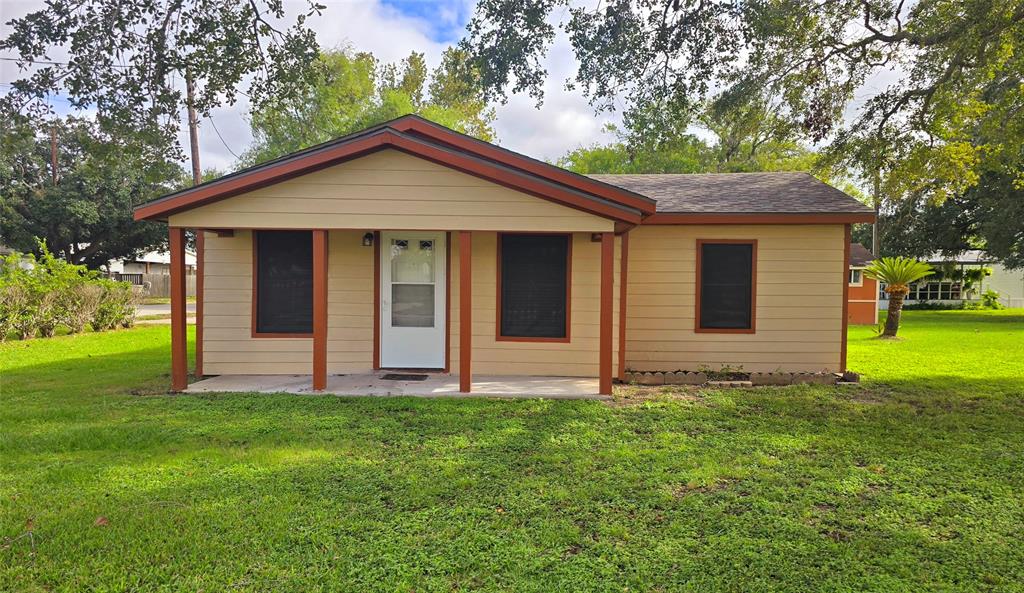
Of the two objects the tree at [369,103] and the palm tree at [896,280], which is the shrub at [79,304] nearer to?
the tree at [369,103]

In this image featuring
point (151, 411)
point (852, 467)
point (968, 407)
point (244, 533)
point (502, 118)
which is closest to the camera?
point (244, 533)

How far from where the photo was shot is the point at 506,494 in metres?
3.77

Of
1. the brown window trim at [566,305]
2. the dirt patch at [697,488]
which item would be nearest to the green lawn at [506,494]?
the dirt patch at [697,488]

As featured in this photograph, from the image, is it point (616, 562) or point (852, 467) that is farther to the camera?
point (852, 467)

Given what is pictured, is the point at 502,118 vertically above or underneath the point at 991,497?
above

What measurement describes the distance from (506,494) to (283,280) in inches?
211

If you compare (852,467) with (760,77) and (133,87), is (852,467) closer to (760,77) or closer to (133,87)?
(760,77)

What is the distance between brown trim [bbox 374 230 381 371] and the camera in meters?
7.94

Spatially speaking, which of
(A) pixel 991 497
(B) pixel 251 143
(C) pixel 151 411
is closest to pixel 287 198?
(C) pixel 151 411

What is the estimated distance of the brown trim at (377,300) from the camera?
7.94 m

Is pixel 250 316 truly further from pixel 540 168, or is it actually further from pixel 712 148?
pixel 712 148

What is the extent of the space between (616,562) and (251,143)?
109ft

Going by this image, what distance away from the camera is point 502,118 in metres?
30.9

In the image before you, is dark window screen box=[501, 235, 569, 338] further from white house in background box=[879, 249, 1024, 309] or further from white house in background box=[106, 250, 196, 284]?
white house in background box=[106, 250, 196, 284]
